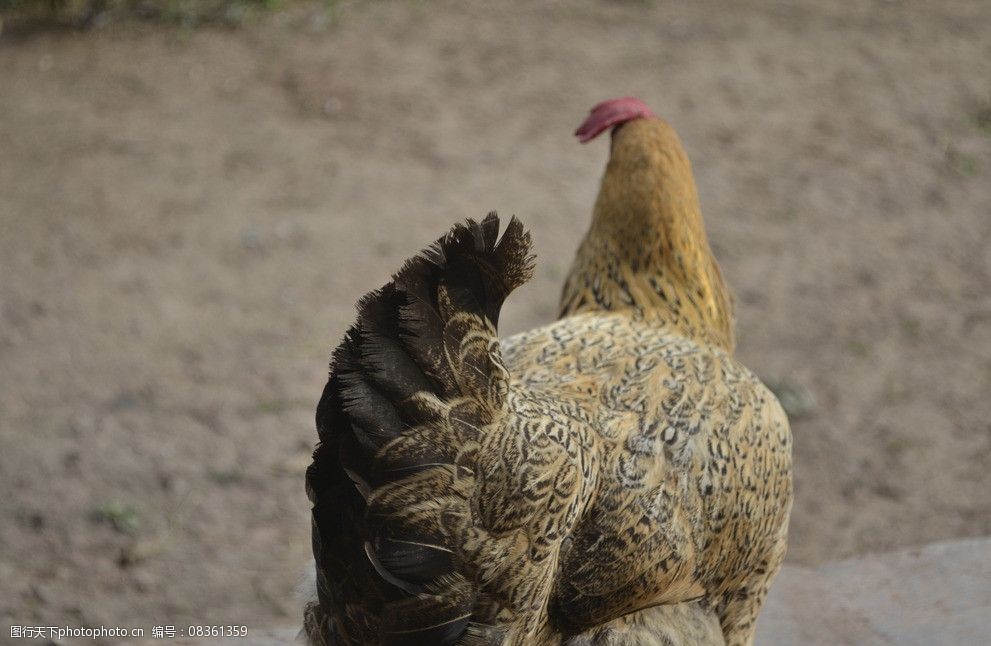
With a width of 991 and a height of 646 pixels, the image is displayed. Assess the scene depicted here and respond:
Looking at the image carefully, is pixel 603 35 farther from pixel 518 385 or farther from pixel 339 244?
pixel 518 385

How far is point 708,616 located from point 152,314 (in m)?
3.63

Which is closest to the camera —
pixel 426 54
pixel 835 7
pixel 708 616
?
pixel 708 616

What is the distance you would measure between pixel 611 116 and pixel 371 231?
2.72 metres

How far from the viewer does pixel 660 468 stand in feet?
9.46

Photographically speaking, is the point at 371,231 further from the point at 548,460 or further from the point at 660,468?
the point at 548,460

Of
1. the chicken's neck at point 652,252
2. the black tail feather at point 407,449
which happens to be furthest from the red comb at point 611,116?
the black tail feather at point 407,449

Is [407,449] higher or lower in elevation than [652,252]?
lower

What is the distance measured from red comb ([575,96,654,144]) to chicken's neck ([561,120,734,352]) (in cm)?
13

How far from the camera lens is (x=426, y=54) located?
323 inches

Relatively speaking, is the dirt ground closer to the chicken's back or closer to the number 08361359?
the number 08361359

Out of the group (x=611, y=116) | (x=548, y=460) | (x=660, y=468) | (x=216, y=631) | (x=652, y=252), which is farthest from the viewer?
(x=611, y=116)

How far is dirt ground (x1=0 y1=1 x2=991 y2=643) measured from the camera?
14.7ft

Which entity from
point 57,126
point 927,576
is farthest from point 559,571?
point 57,126

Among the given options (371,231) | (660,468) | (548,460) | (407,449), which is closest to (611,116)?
(660,468)
